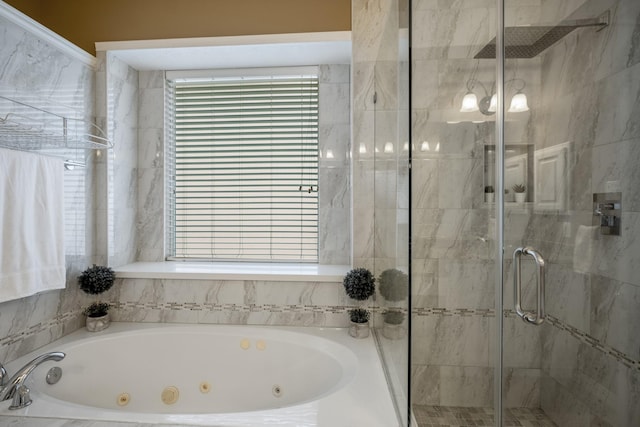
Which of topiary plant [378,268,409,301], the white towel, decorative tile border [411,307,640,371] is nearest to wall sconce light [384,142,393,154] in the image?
topiary plant [378,268,409,301]

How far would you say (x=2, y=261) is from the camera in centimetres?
144

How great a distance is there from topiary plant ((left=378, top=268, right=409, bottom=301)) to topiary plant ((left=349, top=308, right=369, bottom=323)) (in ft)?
0.72

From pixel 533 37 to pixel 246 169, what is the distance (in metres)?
2.00

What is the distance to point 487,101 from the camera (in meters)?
0.75

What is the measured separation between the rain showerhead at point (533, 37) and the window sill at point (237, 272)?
4.78ft

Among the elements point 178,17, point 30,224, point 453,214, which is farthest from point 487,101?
point 178,17

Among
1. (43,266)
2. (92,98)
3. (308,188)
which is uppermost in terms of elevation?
(92,98)

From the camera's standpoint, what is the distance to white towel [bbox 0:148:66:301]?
1456 millimetres

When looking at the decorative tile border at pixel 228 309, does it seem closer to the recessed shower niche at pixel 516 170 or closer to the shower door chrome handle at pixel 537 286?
the shower door chrome handle at pixel 537 286

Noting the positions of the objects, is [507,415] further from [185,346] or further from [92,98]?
[92,98]

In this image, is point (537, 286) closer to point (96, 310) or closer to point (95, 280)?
point (95, 280)

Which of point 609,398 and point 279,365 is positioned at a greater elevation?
point 609,398

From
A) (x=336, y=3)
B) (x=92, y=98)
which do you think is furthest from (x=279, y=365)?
(x=336, y=3)

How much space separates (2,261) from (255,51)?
171 centimetres
